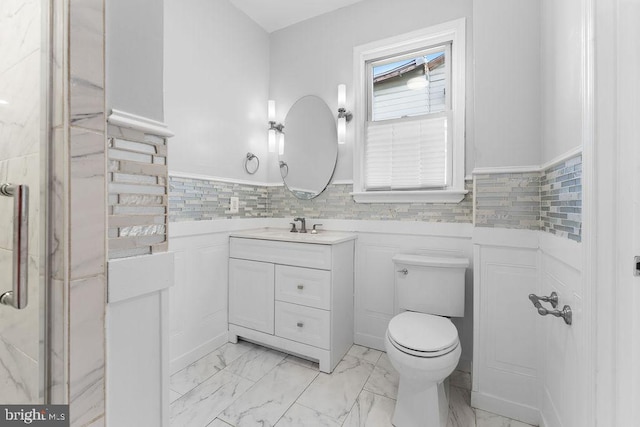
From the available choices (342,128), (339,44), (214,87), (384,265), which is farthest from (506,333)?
(214,87)

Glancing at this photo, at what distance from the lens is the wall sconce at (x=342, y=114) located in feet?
7.57

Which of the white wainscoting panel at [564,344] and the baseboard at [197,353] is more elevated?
the white wainscoting panel at [564,344]

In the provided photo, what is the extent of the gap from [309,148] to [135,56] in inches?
74.2

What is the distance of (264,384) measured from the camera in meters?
→ 1.72

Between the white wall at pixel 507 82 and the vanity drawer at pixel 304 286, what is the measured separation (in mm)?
1171

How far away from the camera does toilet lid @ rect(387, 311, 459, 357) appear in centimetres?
130

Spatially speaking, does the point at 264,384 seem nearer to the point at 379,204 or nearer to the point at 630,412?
the point at 379,204

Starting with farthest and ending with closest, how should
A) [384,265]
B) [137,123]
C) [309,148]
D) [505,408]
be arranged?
1. [309,148]
2. [384,265]
3. [505,408]
4. [137,123]

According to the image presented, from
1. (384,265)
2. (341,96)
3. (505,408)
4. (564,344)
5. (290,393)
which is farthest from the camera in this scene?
(341,96)

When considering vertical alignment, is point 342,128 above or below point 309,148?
above

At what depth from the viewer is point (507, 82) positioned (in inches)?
58.2

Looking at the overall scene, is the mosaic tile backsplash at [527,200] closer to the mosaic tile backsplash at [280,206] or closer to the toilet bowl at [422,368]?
the mosaic tile backsplash at [280,206]

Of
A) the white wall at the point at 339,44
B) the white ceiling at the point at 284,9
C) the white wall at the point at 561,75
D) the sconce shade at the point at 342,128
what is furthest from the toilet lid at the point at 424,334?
the white ceiling at the point at 284,9

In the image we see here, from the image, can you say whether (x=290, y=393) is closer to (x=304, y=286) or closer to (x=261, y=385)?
(x=261, y=385)
